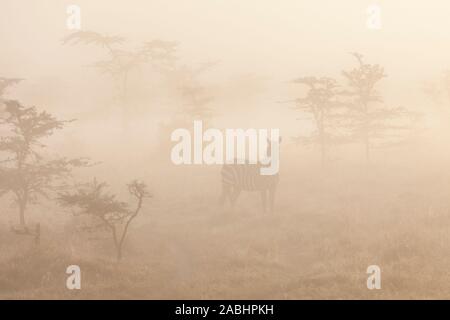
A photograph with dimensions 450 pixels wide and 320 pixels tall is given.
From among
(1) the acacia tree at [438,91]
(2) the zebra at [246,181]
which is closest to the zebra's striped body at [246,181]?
(2) the zebra at [246,181]

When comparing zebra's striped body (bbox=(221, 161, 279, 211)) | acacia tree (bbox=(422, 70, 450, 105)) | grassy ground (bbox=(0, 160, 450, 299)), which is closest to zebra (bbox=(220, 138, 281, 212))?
zebra's striped body (bbox=(221, 161, 279, 211))

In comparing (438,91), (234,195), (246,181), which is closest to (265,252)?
(246,181)

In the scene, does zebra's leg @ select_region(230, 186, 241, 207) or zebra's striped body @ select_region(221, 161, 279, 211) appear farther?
zebra's leg @ select_region(230, 186, 241, 207)

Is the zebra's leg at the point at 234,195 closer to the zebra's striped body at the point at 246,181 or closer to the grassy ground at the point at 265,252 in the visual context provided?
the zebra's striped body at the point at 246,181

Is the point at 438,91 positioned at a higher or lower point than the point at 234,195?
higher

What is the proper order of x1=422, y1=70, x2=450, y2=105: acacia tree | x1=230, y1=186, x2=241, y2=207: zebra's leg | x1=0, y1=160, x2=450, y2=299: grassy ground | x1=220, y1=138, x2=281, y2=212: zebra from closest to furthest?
x1=0, y1=160, x2=450, y2=299: grassy ground → x1=220, y1=138, x2=281, y2=212: zebra → x1=230, y1=186, x2=241, y2=207: zebra's leg → x1=422, y1=70, x2=450, y2=105: acacia tree

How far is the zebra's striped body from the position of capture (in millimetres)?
25000

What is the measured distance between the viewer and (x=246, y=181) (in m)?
25.6

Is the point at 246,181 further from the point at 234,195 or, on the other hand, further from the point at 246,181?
the point at 234,195

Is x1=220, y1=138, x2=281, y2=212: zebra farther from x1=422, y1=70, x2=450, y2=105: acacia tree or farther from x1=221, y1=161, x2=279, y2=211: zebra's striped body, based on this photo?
x1=422, y1=70, x2=450, y2=105: acacia tree

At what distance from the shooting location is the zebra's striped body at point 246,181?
82.0ft

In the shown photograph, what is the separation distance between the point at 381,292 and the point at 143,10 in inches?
5334

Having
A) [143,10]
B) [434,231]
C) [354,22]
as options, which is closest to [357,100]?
[434,231]
